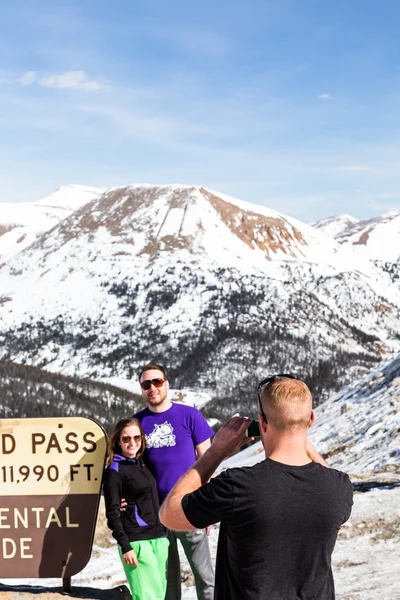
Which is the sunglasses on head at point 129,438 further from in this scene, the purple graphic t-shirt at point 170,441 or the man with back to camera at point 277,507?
the man with back to camera at point 277,507

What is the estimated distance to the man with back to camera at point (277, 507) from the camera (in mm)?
3984

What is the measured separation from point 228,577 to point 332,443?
24427 millimetres

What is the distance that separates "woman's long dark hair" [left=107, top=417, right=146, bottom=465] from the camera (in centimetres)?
721

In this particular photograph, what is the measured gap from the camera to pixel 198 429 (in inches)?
298

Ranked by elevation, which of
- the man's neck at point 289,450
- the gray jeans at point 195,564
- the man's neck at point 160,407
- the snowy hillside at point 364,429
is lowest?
the snowy hillside at point 364,429

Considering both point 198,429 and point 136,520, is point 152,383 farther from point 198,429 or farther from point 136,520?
point 136,520

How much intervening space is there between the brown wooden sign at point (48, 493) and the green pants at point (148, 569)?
93cm

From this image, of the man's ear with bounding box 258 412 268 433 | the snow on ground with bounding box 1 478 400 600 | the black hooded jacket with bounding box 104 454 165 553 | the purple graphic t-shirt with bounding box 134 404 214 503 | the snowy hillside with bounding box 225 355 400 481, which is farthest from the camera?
the snowy hillside with bounding box 225 355 400 481

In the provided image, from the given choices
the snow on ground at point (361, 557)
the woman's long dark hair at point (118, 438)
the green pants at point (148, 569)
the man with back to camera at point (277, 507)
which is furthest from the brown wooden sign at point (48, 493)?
the man with back to camera at point (277, 507)

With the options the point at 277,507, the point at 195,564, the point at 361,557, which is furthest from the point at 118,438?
the point at 361,557

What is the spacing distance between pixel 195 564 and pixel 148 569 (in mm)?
637

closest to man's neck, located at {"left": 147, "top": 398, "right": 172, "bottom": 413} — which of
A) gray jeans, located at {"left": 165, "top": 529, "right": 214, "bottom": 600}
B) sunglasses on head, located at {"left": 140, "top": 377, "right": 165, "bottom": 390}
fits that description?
sunglasses on head, located at {"left": 140, "top": 377, "right": 165, "bottom": 390}

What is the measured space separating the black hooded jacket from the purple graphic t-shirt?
0.66 ft

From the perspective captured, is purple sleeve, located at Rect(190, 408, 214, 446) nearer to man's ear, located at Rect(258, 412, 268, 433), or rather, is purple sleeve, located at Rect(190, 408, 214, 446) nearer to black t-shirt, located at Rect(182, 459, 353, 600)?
black t-shirt, located at Rect(182, 459, 353, 600)
